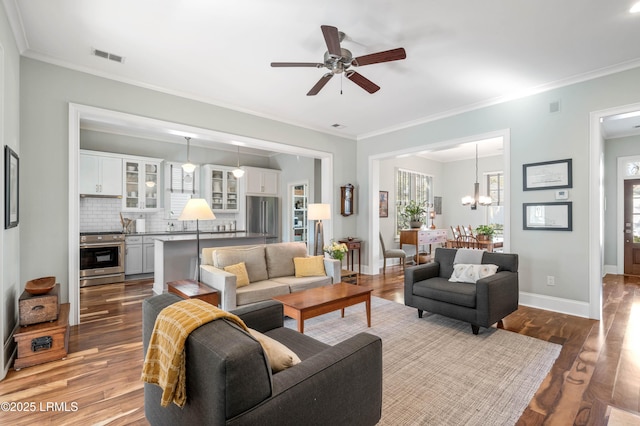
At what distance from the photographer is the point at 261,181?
787 cm

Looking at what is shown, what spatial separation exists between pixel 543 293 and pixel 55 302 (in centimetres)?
542

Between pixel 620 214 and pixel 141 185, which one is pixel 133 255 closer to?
pixel 141 185

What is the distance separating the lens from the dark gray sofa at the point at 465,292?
3.11 meters

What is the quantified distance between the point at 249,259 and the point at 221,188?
12.8ft

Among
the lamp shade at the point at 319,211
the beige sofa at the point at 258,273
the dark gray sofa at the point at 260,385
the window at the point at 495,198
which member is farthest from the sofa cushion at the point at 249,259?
the window at the point at 495,198

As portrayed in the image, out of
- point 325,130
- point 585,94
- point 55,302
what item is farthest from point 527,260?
point 55,302

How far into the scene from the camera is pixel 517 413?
78.0 inches

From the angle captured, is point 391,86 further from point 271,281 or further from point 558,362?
point 558,362

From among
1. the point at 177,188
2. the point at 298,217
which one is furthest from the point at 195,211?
the point at 298,217

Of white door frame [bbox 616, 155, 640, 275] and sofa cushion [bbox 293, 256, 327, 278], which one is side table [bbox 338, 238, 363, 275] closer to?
sofa cushion [bbox 293, 256, 327, 278]

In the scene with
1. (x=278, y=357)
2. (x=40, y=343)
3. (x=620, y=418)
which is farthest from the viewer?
(x=40, y=343)

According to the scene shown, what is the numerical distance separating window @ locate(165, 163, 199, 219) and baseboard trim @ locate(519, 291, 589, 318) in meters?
6.50

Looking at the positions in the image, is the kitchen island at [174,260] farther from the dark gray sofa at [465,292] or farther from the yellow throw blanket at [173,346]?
the yellow throw blanket at [173,346]

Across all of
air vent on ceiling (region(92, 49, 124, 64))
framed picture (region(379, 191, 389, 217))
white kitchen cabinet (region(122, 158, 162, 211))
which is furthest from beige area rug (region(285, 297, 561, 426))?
white kitchen cabinet (region(122, 158, 162, 211))
